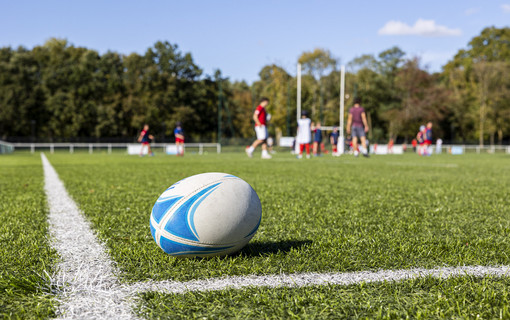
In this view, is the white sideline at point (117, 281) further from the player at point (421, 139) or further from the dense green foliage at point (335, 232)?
the player at point (421, 139)

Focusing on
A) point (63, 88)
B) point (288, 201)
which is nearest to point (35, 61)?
point (63, 88)

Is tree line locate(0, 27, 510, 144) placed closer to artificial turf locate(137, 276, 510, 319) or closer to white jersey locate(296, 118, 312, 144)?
white jersey locate(296, 118, 312, 144)

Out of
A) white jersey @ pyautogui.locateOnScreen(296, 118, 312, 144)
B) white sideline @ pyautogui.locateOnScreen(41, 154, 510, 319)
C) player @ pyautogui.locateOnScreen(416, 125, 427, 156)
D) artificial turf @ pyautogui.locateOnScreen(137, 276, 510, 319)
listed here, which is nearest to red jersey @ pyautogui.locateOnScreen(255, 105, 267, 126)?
Result: white jersey @ pyautogui.locateOnScreen(296, 118, 312, 144)

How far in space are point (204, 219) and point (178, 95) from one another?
196 feet

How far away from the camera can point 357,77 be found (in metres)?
63.0

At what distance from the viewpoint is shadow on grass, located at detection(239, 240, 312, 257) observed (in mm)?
2868

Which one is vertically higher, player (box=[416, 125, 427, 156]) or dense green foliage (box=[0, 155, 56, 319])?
player (box=[416, 125, 427, 156])

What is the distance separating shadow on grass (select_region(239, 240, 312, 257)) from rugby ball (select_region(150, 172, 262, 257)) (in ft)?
0.58

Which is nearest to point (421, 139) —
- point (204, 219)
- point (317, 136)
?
point (317, 136)

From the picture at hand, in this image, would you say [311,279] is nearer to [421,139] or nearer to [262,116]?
[262,116]

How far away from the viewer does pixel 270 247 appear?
120 inches

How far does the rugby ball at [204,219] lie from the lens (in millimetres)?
2559

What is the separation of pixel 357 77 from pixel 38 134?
1781 inches

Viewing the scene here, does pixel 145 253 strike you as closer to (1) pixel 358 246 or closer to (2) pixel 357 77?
(1) pixel 358 246
